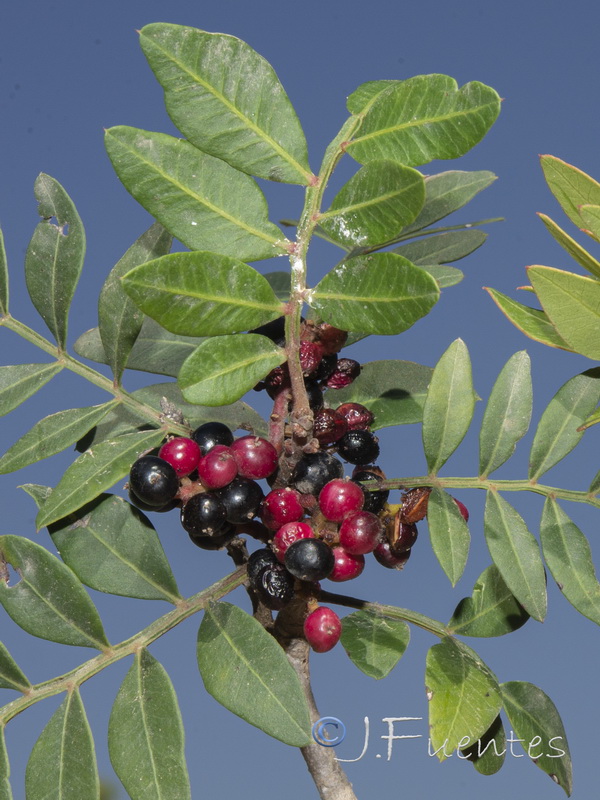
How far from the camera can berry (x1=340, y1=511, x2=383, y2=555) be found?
1.29 metres

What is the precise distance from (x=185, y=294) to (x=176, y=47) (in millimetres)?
294

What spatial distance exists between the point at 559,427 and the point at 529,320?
18 cm

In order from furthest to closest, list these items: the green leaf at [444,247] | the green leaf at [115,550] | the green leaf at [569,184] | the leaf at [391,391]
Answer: the green leaf at [444,247] → the leaf at [391,391] → the green leaf at [115,550] → the green leaf at [569,184]

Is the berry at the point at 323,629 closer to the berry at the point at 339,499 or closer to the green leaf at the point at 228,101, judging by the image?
the berry at the point at 339,499

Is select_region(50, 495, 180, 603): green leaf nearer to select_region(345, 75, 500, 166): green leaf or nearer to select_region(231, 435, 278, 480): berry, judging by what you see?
select_region(231, 435, 278, 480): berry

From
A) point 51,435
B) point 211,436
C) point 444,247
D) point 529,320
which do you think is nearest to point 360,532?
point 211,436

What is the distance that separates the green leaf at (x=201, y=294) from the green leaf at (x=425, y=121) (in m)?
0.22

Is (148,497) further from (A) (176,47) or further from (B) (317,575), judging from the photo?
(A) (176,47)

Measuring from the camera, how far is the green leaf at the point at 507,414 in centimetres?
138

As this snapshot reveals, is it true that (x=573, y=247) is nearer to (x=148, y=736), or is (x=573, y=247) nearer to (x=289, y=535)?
(x=289, y=535)

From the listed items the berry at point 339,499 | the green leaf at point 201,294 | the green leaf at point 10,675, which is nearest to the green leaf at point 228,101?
the green leaf at point 201,294

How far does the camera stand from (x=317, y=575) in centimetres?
A: 127

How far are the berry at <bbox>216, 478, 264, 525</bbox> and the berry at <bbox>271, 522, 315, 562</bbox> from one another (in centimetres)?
5

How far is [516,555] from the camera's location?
130 centimetres
